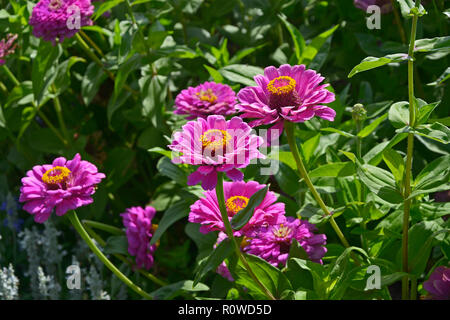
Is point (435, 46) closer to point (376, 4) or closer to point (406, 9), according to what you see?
point (406, 9)

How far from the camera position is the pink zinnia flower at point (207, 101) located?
4.03ft

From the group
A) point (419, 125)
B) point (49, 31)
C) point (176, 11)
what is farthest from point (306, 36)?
point (419, 125)

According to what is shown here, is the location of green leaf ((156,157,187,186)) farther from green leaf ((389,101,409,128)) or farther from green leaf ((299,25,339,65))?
green leaf ((389,101,409,128))

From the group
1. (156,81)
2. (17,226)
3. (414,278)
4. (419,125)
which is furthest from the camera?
(17,226)

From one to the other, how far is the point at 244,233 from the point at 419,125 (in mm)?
300

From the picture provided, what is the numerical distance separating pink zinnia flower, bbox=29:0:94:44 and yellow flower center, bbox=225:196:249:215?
0.60m

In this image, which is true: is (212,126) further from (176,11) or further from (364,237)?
(176,11)

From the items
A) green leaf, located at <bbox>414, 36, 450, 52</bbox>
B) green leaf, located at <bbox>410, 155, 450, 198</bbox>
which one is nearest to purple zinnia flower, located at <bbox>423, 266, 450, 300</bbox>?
green leaf, located at <bbox>410, 155, 450, 198</bbox>

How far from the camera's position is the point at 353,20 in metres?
1.68

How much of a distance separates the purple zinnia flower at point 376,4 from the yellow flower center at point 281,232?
61 cm

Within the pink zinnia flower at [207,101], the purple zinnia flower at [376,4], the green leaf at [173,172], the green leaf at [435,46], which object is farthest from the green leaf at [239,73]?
the green leaf at [435,46]

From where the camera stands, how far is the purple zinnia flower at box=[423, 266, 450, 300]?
103 centimetres

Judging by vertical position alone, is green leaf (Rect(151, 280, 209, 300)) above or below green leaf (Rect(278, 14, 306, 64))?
below

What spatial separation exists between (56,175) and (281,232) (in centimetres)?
39
